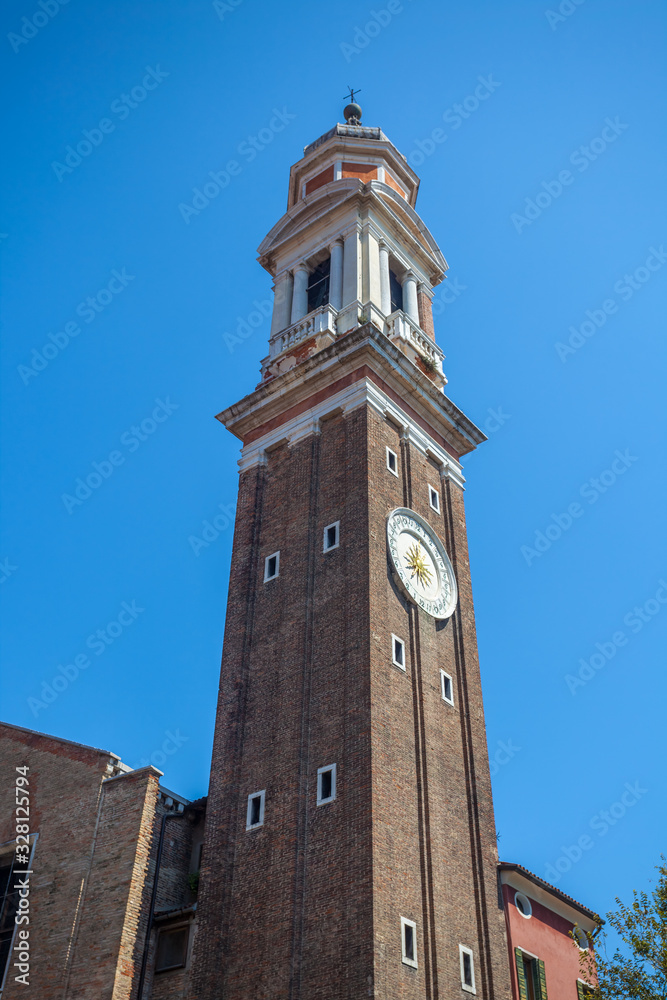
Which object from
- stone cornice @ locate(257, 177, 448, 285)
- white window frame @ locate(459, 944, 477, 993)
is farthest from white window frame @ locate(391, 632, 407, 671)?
stone cornice @ locate(257, 177, 448, 285)

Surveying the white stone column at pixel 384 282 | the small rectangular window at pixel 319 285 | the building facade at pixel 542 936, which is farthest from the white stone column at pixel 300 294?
the building facade at pixel 542 936

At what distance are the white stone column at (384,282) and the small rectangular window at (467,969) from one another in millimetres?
21598

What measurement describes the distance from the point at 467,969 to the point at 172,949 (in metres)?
7.27

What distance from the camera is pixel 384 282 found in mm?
38344

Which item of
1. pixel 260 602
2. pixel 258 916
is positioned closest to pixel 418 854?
pixel 258 916

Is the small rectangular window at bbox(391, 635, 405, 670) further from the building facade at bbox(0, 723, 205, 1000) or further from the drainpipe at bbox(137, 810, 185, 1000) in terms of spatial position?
the drainpipe at bbox(137, 810, 185, 1000)

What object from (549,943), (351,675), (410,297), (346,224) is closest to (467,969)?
(549,943)

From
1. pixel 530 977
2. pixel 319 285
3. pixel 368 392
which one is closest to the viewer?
pixel 530 977

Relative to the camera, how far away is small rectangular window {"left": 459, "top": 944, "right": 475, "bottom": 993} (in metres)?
24.5

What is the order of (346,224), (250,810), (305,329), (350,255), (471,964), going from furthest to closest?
(346,224)
(350,255)
(305,329)
(250,810)
(471,964)

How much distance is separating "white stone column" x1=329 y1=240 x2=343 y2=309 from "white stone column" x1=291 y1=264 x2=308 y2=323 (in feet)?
5.49

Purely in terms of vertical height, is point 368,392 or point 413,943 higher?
point 368,392

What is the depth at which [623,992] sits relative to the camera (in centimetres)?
2355

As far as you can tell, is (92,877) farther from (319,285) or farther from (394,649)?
(319,285)
